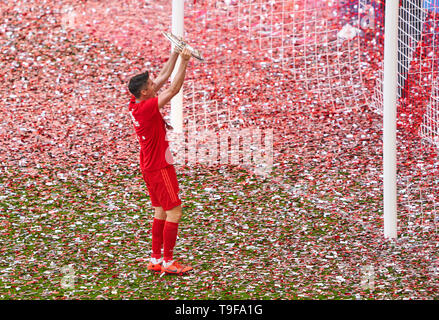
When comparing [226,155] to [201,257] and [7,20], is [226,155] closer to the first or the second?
[201,257]

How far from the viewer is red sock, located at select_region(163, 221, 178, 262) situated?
6.29 metres

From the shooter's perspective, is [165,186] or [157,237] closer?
[165,186]

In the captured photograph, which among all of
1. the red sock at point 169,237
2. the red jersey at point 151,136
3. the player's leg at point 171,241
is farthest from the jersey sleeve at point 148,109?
the red sock at point 169,237

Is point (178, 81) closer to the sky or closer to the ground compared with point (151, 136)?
closer to the sky

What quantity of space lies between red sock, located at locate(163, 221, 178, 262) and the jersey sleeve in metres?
0.92

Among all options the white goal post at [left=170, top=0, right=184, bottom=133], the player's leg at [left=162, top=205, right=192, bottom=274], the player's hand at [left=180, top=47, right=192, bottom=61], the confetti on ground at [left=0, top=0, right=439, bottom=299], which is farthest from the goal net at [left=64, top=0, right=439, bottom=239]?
the player's hand at [left=180, top=47, right=192, bottom=61]

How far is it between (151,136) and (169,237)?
2.86ft

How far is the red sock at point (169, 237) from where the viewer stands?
20.7ft

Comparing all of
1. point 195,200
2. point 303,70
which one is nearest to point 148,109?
point 195,200

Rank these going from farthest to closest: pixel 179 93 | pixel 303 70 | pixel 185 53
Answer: pixel 303 70 < pixel 179 93 < pixel 185 53

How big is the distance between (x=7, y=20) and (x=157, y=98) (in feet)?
23.7

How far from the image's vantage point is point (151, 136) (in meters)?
6.19

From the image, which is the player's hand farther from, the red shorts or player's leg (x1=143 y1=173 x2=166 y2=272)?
player's leg (x1=143 y1=173 x2=166 y2=272)

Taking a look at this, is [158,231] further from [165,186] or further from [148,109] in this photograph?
[148,109]
